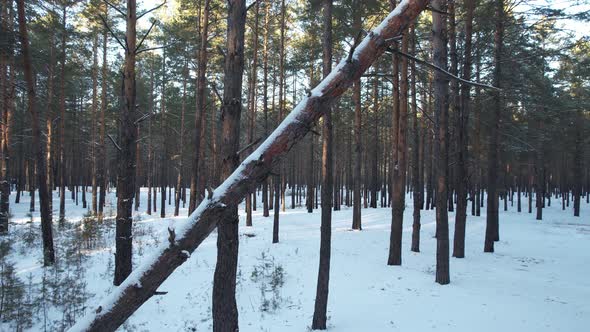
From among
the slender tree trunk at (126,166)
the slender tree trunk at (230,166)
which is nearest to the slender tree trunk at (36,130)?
the slender tree trunk at (126,166)

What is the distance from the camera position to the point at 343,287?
27.9ft

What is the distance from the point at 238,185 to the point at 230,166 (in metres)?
1.28

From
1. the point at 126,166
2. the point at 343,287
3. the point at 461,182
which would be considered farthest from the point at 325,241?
the point at 461,182

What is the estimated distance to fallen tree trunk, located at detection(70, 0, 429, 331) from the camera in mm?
2068

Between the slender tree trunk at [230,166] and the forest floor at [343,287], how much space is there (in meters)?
3.52

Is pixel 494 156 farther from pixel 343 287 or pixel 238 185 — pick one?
pixel 238 185

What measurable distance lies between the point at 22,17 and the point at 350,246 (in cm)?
1417

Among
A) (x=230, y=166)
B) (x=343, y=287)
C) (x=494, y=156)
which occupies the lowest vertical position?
(x=343, y=287)

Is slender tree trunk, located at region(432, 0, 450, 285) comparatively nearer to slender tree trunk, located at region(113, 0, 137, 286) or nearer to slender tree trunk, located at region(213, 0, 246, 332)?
slender tree trunk, located at region(213, 0, 246, 332)

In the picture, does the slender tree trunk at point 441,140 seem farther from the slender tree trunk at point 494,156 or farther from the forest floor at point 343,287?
the slender tree trunk at point 494,156

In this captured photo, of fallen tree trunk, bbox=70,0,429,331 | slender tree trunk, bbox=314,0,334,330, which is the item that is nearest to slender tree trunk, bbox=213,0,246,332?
fallen tree trunk, bbox=70,0,429,331

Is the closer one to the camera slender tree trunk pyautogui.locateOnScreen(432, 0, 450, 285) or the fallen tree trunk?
the fallen tree trunk

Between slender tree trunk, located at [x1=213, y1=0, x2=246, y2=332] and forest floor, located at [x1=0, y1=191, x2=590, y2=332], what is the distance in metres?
3.52

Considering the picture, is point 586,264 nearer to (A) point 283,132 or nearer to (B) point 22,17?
(A) point 283,132
